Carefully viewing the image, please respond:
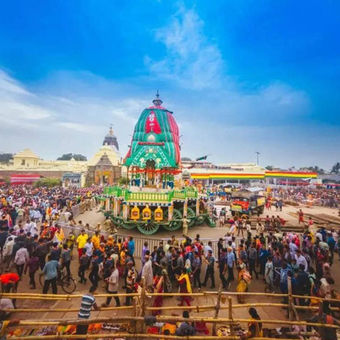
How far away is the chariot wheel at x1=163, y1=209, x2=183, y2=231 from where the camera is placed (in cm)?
1403

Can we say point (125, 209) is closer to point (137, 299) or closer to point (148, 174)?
point (148, 174)

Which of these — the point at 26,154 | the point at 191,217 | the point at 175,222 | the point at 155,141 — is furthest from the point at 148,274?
the point at 26,154

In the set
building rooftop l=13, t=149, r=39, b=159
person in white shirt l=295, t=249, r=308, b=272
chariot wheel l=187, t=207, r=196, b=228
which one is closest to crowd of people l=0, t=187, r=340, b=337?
person in white shirt l=295, t=249, r=308, b=272

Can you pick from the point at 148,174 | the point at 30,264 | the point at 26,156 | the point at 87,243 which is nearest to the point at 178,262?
the point at 87,243

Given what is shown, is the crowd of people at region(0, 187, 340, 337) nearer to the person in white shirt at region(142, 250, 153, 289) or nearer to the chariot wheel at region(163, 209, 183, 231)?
the person in white shirt at region(142, 250, 153, 289)

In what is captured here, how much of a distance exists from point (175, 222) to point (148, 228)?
1732 millimetres

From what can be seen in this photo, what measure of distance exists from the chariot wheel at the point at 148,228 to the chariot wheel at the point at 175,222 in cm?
71

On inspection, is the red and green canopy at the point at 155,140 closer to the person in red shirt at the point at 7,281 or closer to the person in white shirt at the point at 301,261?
the person in white shirt at the point at 301,261

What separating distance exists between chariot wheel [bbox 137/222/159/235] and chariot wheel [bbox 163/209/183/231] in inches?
27.8

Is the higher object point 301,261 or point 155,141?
point 155,141

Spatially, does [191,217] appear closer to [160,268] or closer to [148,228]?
[148,228]

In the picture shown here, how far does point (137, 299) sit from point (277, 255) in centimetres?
525

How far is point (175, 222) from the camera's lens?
558 inches

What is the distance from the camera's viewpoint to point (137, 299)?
15.9 feet
